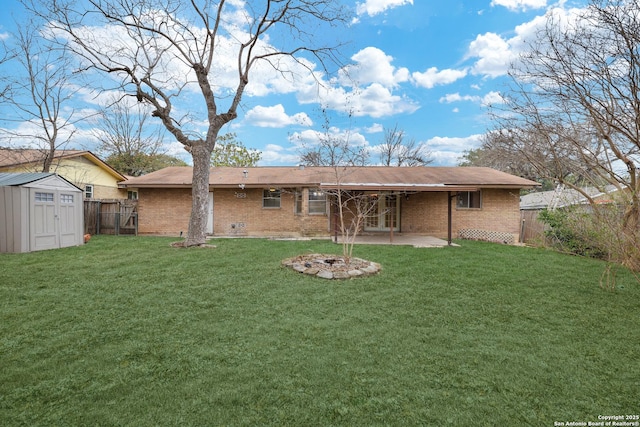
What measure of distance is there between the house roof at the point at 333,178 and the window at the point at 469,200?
0.69 metres

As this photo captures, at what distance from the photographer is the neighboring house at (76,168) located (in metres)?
15.0

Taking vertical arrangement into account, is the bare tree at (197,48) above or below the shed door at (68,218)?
above

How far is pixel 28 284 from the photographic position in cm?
532

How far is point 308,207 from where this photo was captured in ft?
43.6

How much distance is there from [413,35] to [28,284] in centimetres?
1561

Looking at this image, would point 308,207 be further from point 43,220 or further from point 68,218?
point 43,220

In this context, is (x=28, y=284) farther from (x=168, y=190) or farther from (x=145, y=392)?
(x=168, y=190)

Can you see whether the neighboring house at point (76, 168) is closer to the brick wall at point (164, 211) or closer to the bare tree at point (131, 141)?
the brick wall at point (164, 211)

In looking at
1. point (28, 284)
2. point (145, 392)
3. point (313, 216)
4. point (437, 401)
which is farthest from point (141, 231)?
point (437, 401)

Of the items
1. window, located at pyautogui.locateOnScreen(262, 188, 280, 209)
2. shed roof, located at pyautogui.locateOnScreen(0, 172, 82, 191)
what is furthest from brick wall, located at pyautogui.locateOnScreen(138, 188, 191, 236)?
shed roof, located at pyautogui.locateOnScreen(0, 172, 82, 191)

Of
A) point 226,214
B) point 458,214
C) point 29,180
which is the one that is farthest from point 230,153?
point 458,214

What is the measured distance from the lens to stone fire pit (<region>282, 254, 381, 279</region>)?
6.03 metres

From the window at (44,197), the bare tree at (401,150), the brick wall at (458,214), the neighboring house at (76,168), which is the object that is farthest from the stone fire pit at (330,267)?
the bare tree at (401,150)

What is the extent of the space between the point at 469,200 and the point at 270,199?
906 centimetres
